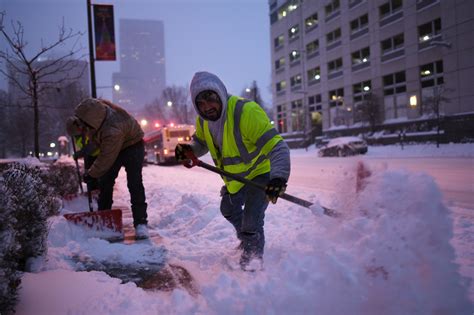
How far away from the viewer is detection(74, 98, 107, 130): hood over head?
14.2ft

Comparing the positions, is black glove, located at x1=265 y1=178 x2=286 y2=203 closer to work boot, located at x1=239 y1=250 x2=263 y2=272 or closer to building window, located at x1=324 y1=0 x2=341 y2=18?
work boot, located at x1=239 y1=250 x2=263 y2=272

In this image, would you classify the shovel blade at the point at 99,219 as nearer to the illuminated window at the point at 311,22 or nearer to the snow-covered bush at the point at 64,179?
the snow-covered bush at the point at 64,179

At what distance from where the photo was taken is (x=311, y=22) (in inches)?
1527

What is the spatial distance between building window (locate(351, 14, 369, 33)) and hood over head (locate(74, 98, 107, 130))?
3065 centimetres

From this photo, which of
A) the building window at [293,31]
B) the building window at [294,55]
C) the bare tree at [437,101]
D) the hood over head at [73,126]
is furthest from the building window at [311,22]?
the hood over head at [73,126]

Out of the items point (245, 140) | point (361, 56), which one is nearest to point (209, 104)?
point (245, 140)

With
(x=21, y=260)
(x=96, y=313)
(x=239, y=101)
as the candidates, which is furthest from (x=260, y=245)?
(x=21, y=260)

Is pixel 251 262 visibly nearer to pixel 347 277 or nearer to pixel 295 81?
pixel 347 277

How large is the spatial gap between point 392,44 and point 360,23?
4.44 metres

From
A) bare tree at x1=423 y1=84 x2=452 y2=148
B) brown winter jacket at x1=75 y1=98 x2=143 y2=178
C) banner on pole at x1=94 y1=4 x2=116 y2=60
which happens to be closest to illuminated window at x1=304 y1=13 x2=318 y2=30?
bare tree at x1=423 y1=84 x2=452 y2=148

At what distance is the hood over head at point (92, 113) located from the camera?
171 inches

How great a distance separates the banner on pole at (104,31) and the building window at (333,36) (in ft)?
93.4

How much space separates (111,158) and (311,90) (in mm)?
35797

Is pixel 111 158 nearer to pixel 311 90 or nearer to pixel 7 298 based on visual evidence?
pixel 7 298
